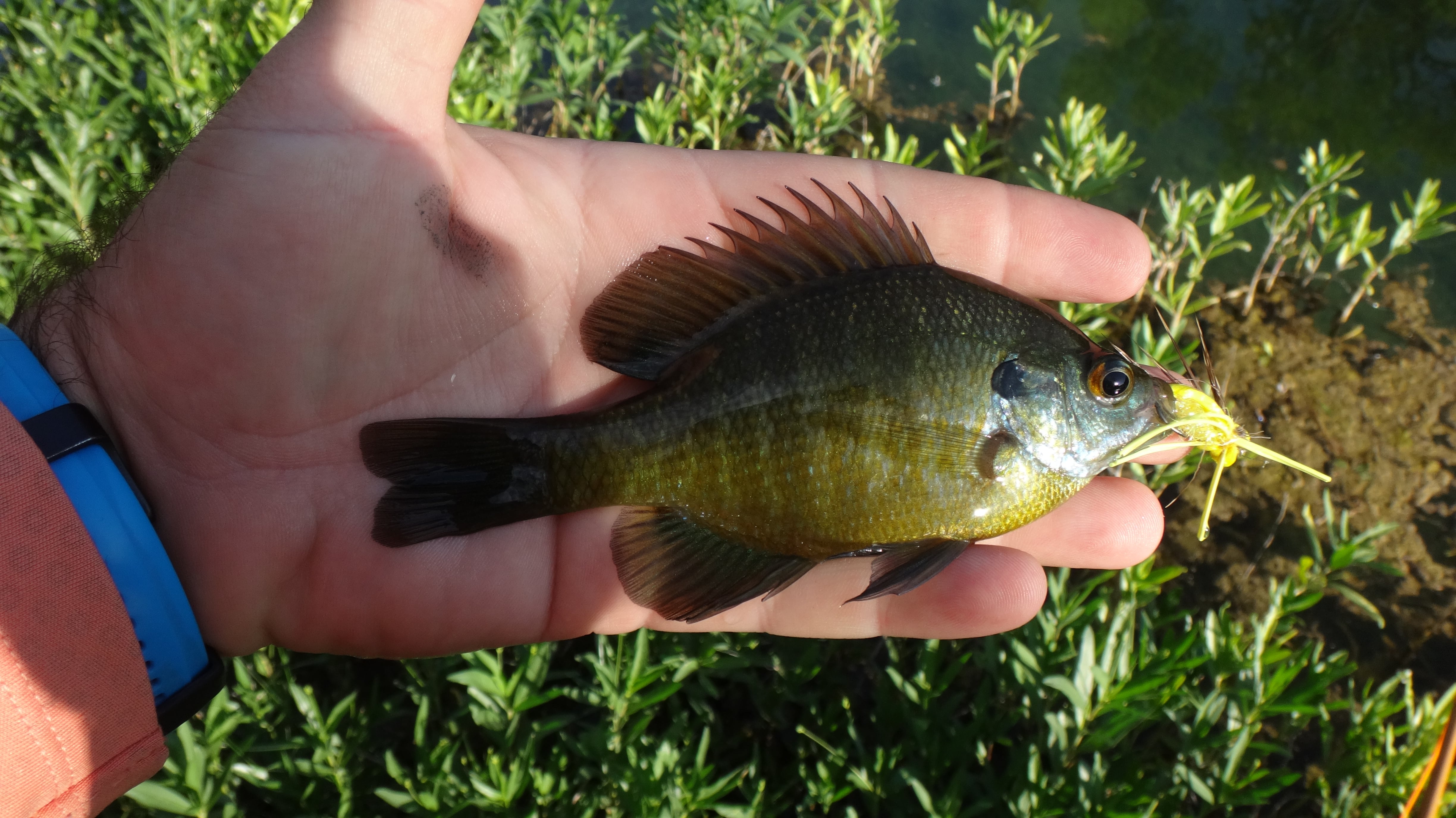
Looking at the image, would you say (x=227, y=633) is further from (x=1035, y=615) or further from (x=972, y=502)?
(x=1035, y=615)

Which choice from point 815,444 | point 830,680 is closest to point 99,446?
point 815,444

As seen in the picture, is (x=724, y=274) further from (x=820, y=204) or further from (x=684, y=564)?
(x=684, y=564)

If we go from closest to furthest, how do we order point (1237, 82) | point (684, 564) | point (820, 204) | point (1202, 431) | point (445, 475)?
point (445, 475) → point (684, 564) → point (1202, 431) → point (820, 204) → point (1237, 82)

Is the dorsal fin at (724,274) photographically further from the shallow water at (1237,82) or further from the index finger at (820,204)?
the shallow water at (1237,82)

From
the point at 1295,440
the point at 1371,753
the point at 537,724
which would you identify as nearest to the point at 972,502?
the point at 537,724

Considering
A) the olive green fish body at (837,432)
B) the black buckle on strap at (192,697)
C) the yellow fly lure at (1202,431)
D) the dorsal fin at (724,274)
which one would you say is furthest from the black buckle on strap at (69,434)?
the yellow fly lure at (1202,431)

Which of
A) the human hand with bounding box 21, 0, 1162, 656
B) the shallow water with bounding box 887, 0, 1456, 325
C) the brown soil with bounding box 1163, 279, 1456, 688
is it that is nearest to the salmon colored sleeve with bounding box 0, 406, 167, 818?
the human hand with bounding box 21, 0, 1162, 656
